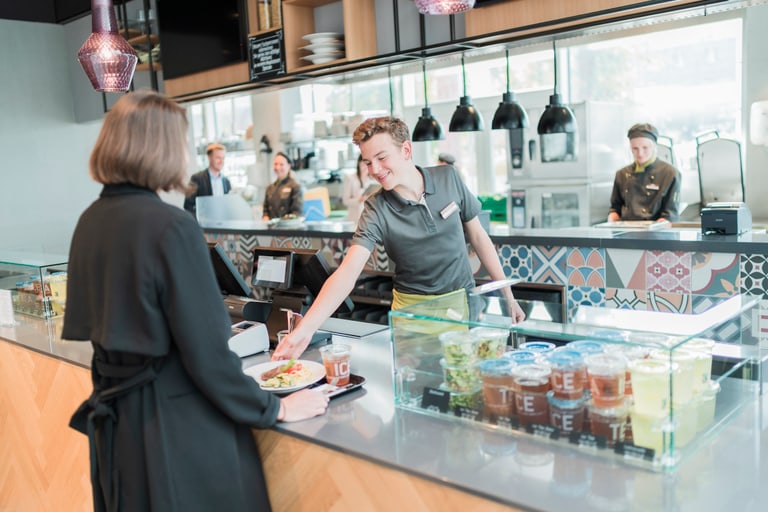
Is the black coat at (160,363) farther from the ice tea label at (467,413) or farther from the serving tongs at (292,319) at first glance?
the serving tongs at (292,319)

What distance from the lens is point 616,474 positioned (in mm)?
1440

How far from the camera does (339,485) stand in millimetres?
1697

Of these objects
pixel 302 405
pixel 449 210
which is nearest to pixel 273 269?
pixel 449 210

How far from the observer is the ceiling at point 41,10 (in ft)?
21.2

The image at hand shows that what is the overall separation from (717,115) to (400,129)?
20.2ft

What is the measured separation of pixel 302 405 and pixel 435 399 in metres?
0.34

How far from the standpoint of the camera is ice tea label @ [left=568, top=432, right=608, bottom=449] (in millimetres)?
1527

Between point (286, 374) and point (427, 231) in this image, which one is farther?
point (427, 231)

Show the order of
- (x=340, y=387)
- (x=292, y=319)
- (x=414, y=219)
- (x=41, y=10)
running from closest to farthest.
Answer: (x=340, y=387) → (x=292, y=319) → (x=414, y=219) → (x=41, y=10)

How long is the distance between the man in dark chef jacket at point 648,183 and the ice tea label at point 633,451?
4584mm

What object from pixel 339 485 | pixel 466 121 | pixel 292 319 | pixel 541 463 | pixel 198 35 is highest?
pixel 198 35

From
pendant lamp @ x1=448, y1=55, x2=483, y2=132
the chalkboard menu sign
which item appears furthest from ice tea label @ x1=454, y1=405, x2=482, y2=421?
the chalkboard menu sign

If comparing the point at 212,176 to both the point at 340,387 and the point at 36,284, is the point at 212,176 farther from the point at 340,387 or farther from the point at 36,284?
the point at 340,387

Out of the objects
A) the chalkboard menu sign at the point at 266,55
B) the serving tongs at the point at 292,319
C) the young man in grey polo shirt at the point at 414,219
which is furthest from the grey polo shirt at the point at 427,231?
the chalkboard menu sign at the point at 266,55
